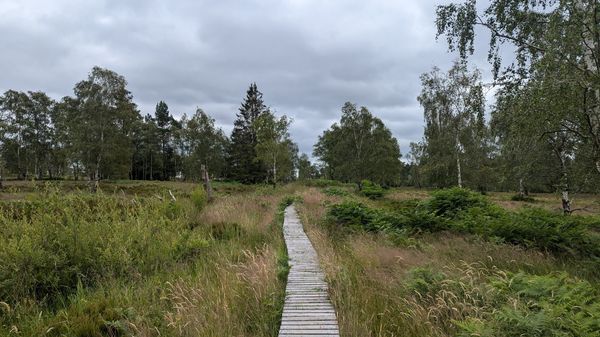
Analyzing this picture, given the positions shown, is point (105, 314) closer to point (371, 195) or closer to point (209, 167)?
point (371, 195)

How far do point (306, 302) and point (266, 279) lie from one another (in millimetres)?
660

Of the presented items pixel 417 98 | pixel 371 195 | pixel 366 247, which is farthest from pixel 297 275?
pixel 417 98

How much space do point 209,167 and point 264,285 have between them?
56967 mm

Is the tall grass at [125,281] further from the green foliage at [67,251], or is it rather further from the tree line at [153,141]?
the tree line at [153,141]

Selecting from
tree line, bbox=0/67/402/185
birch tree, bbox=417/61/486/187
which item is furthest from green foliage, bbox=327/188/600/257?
tree line, bbox=0/67/402/185

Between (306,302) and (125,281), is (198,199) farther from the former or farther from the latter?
(306,302)

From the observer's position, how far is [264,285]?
4.50 meters

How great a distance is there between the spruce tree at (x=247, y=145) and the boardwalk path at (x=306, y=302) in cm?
4601

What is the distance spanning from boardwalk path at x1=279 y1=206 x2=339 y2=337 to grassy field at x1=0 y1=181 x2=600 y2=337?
14 cm

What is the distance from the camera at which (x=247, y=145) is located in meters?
54.5

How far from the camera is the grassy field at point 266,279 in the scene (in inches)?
140

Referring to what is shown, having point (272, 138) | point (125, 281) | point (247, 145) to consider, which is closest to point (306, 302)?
point (125, 281)

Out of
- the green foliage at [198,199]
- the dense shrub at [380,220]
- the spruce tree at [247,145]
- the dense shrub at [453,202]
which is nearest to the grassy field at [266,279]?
the dense shrub at [380,220]

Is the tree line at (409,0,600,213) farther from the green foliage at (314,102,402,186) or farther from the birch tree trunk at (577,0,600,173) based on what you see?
the green foliage at (314,102,402,186)
